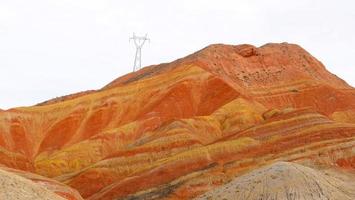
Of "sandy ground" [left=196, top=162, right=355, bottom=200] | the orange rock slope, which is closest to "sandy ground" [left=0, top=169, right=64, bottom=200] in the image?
"sandy ground" [left=196, top=162, right=355, bottom=200]

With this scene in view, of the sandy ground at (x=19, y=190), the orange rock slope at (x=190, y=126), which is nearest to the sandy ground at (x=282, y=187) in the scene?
the sandy ground at (x=19, y=190)

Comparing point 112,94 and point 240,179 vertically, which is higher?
point 112,94

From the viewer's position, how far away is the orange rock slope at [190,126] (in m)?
84.6

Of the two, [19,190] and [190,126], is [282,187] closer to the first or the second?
[19,190]

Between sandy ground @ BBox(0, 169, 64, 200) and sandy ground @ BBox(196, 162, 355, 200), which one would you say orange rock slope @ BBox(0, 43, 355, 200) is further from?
sandy ground @ BBox(0, 169, 64, 200)

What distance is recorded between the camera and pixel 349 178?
225 feet

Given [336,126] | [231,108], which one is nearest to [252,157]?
[336,126]

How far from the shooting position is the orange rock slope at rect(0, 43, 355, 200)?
278 ft

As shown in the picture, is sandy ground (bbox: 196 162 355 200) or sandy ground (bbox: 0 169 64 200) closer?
sandy ground (bbox: 0 169 64 200)

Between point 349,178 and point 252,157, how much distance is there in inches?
701

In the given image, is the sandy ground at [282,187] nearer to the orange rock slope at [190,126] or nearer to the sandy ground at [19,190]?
the sandy ground at [19,190]

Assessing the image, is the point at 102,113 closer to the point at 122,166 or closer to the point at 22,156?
the point at 22,156

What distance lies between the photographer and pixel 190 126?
338 ft

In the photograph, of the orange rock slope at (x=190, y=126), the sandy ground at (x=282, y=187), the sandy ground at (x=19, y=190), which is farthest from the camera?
the orange rock slope at (x=190, y=126)
